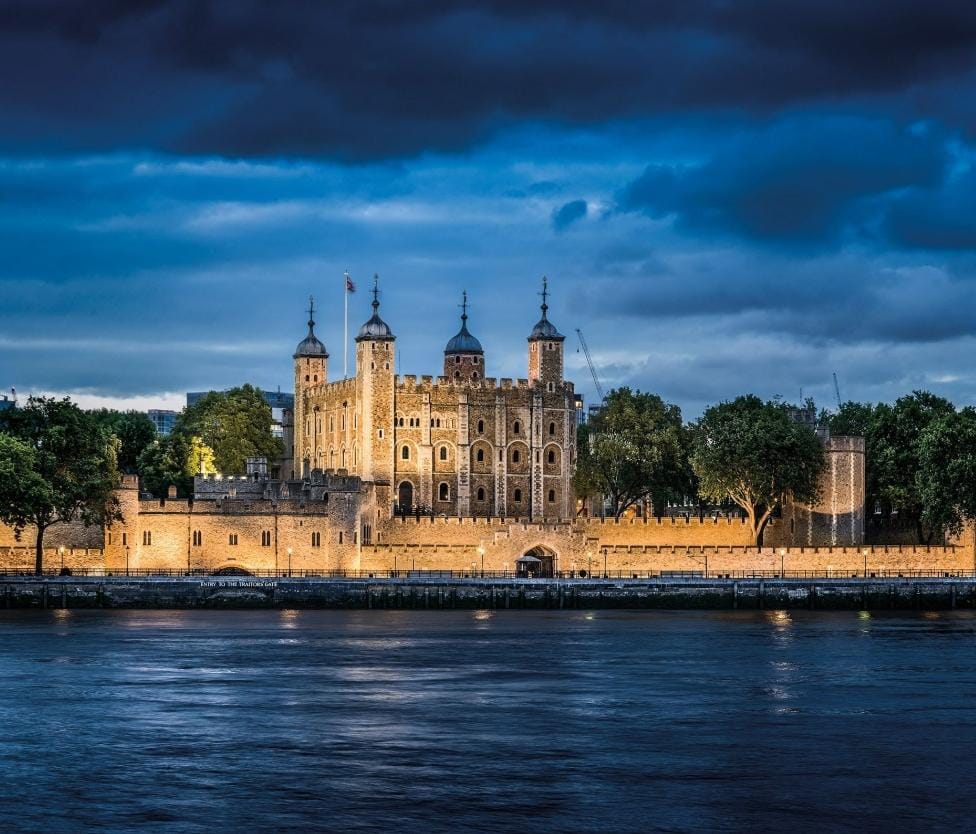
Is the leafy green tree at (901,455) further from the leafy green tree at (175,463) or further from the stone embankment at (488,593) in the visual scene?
the leafy green tree at (175,463)

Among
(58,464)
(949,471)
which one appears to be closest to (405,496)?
(58,464)

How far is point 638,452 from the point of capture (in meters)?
118

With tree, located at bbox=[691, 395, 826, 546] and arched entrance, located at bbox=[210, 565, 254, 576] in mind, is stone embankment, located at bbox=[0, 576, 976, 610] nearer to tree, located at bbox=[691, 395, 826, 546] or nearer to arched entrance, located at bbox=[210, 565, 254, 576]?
arched entrance, located at bbox=[210, 565, 254, 576]

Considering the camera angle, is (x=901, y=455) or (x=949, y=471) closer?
(x=949, y=471)

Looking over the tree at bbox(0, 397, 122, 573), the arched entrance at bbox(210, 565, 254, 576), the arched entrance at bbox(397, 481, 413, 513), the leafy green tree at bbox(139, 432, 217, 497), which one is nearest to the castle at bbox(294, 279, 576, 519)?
the arched entrance at bbox(397, 481, 413, 513)

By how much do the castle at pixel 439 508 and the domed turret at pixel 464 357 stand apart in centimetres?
9

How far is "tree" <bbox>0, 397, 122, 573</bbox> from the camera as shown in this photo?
299ft

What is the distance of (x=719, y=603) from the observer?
9700 cm

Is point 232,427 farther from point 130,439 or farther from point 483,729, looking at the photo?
point 483,729

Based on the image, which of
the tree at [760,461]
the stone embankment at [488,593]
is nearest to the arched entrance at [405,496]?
the tree at [760,461]

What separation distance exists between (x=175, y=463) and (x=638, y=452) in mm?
27710

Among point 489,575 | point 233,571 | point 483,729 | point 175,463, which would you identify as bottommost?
point 483,729

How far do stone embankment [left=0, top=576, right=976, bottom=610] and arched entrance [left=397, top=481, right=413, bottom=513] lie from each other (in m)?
23.3

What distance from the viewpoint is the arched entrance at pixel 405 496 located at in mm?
119500
